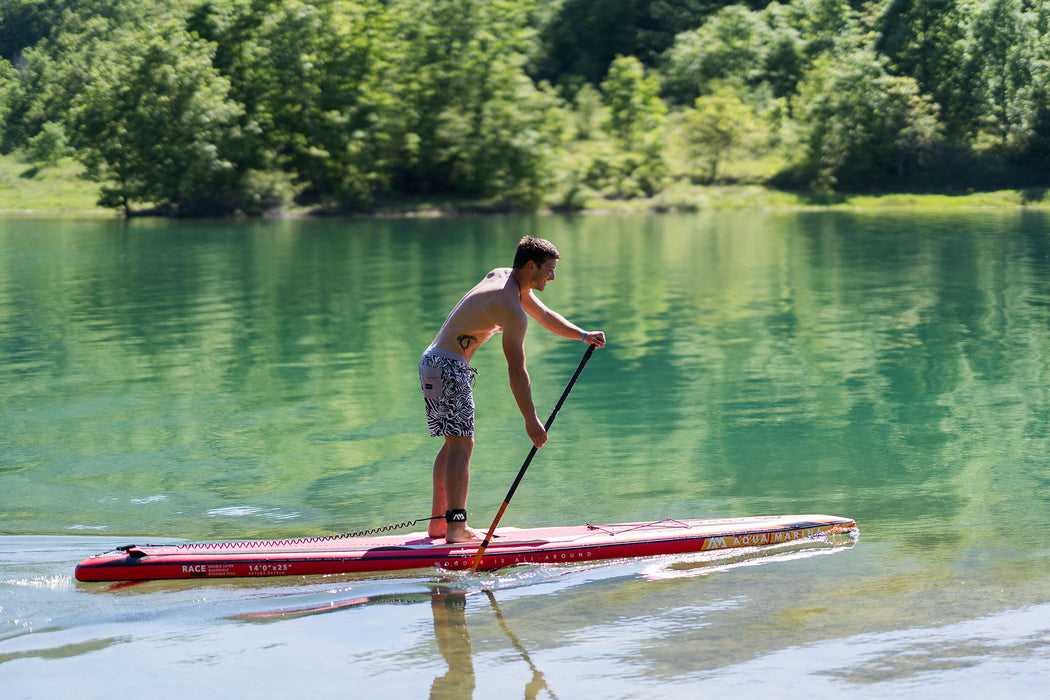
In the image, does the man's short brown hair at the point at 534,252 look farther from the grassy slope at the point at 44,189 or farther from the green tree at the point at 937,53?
the green tree at the point at 937,53

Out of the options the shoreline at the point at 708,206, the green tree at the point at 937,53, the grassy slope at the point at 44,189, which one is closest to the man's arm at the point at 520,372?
the shoreline at the point at 708,206

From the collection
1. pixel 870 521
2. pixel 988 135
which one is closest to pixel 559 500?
pixel 870 521

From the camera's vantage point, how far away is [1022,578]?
25.2ft

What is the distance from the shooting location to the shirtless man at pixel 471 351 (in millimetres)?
7668

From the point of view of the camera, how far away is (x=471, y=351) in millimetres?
7941

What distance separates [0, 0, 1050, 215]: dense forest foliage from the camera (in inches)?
2911

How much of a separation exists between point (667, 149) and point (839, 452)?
7790 cm

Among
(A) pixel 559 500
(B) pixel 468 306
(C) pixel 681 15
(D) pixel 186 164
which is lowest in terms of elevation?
(A) pixel 559 500

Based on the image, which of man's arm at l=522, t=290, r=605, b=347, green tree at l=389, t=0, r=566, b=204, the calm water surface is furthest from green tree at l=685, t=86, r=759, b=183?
man's arm at l=522, t=290, r=605, b=347

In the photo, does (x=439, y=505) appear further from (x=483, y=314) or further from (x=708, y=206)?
(x=708, y=206)

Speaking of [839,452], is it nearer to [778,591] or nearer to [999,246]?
[778,591]

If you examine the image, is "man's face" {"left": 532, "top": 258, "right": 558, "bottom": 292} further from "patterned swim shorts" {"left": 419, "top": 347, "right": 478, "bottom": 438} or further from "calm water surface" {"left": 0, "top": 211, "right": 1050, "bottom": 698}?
"calm water surface" {"left": 0, "top": 211, "right": 1050, "bottom": 698}

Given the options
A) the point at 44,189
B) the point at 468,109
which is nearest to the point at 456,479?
the point at 468,109

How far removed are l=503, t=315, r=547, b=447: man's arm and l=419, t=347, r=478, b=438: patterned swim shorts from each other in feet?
1.08
